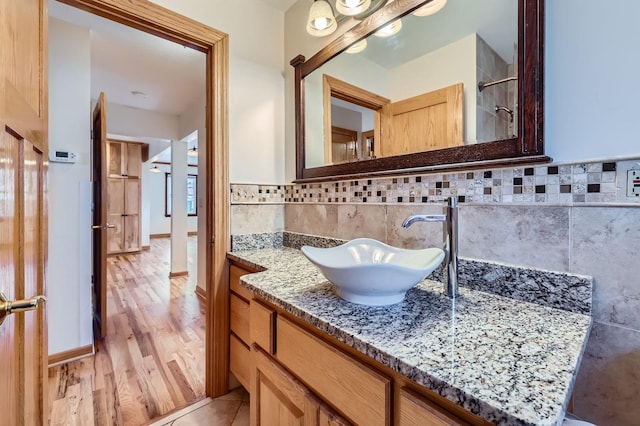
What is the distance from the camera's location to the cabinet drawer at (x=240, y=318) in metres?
1.48

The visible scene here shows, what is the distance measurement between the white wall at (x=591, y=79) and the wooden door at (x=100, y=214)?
2.77 m

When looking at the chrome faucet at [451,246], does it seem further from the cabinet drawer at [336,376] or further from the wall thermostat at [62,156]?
the wall thermostat at [62,156]

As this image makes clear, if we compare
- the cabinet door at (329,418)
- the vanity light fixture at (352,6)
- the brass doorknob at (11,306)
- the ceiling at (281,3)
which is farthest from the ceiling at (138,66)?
the cabinet door at (329,418)

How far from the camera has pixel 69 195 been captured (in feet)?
6.56

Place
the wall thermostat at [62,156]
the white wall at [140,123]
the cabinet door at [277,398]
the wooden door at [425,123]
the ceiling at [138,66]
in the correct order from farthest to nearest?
the white wall at [140,123], the ceiling at [138,66], the wall thermostat at [62,156], the wooden door at [425,123], the cabinet door at [277,398]

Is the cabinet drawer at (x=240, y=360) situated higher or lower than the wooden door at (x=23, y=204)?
lower

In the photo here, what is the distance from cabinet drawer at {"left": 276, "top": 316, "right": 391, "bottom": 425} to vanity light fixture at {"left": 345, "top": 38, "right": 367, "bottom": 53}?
1.32m

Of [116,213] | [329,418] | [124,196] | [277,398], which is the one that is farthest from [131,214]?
[329,418]

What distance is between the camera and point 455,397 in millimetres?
468

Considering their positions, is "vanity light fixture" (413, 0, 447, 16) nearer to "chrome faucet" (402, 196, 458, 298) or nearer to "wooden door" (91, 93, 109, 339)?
"chrome faucet" (402, 196, 458, 298)

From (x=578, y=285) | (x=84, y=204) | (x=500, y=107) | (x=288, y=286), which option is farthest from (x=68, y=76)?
(x=578, y=285)

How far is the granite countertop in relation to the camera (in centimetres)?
45

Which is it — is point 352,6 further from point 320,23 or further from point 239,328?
point 239,328

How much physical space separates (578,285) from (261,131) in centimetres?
167
